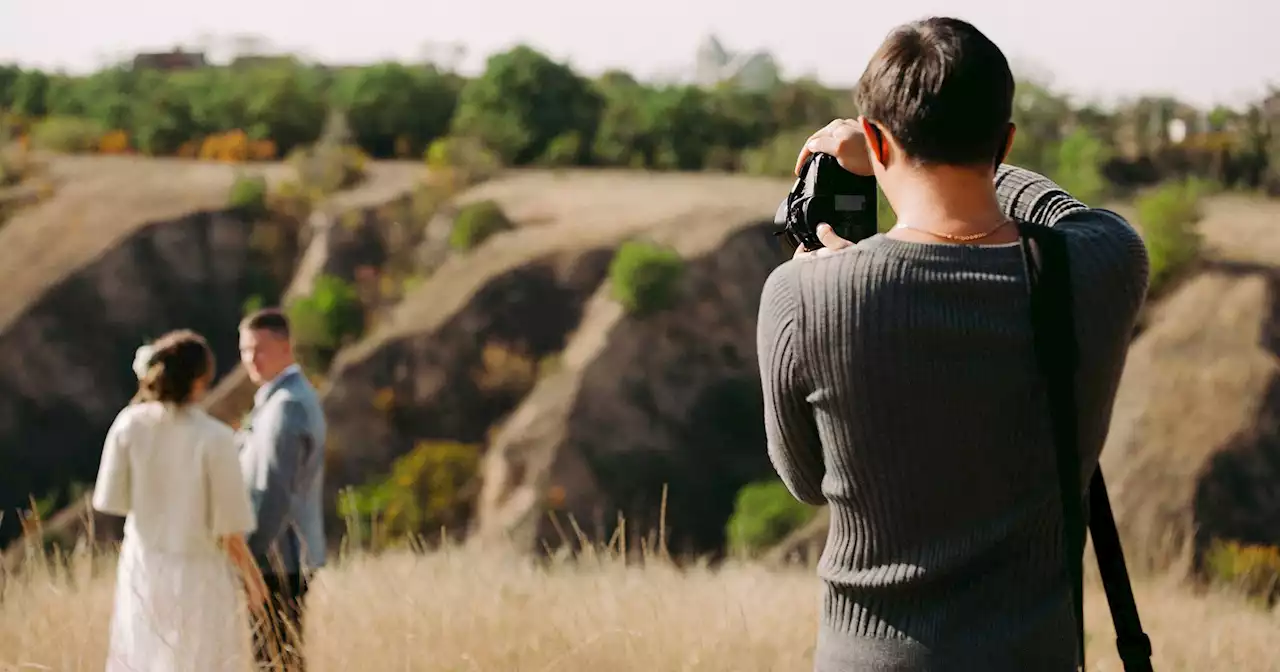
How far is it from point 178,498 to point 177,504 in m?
0.02

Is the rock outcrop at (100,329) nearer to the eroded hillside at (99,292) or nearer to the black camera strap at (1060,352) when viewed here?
the eroded hillside at (99,292)

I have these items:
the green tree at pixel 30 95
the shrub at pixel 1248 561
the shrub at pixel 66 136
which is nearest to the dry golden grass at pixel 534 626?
the shrub at pixel 1248 561

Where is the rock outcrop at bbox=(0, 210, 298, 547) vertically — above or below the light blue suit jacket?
below

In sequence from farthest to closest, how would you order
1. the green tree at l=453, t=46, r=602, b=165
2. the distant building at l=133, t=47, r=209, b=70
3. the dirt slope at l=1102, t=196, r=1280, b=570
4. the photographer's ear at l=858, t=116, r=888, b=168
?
1. the distant building at l=133, t=47, r=209, b=70
2. the green tree at l=453, t=46, r=602, b=165
3. the dirt slope at l=1102, t=196, r=1280, b=570
4. the photographer's ear at l=858, t=116, r=888, b=168

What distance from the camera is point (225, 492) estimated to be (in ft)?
16.8

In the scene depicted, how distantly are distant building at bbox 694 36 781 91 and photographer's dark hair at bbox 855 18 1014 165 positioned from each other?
139 feet

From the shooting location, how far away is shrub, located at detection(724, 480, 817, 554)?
79.2 ft

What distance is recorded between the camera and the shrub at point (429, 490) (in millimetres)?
26469

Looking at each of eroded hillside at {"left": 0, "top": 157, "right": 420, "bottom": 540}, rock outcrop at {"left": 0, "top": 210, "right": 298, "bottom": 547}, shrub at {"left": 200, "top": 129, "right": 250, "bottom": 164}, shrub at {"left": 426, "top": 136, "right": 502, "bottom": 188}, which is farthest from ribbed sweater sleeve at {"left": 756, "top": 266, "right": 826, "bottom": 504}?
shrub at {"left": 200, "top": 129, "right": 250, "bottom": 164}

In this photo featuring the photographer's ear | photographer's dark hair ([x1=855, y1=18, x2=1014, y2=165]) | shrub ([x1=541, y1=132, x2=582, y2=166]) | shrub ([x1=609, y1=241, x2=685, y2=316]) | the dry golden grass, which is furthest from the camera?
shrub ([x1=541, y1=132, x2=582, y2=166])

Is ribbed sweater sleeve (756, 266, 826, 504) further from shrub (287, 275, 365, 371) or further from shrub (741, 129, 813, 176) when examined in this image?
shrub (741, 129, 813, 176)

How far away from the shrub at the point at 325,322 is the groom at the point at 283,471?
26468 millimetres

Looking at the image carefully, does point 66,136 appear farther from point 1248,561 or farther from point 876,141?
point 876,141

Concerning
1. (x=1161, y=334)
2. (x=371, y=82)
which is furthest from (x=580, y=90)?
(x=1161, y=334)
